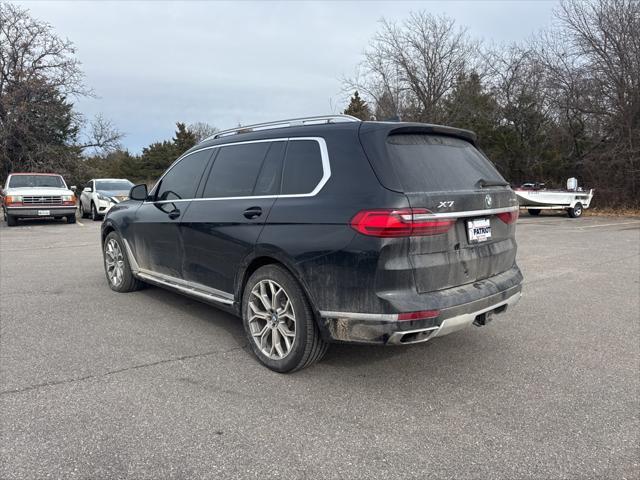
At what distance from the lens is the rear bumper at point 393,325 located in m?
3.08

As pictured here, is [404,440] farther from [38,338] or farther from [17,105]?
[17,105]

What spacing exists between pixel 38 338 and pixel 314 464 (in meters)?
3.21

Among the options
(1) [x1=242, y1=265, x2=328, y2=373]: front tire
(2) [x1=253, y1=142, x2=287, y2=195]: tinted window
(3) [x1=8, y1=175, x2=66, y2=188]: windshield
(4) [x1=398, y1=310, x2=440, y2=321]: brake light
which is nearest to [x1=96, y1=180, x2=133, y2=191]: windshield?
(3) [x1=8, y1=175, x2=66, y2=188]: windshield

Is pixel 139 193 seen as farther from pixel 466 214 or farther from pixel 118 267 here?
pixel 466 214

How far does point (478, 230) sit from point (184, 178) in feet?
10.1

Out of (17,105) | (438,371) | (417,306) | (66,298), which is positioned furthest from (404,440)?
(17,105)

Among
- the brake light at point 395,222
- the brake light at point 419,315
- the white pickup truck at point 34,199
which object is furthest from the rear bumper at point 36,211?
the brake light at point 419,315

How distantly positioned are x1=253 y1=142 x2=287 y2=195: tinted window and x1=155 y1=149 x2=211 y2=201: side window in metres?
1.05

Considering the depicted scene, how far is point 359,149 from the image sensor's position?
11.0ft

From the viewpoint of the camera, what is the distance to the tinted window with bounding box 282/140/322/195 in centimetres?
357

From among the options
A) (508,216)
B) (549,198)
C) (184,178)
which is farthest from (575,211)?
(184,178)

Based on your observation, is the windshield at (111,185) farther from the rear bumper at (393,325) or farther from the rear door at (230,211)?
the rear bumper at (393,325)

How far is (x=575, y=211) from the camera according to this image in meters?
20.5

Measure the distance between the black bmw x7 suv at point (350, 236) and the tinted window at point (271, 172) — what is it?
0.04 ft
